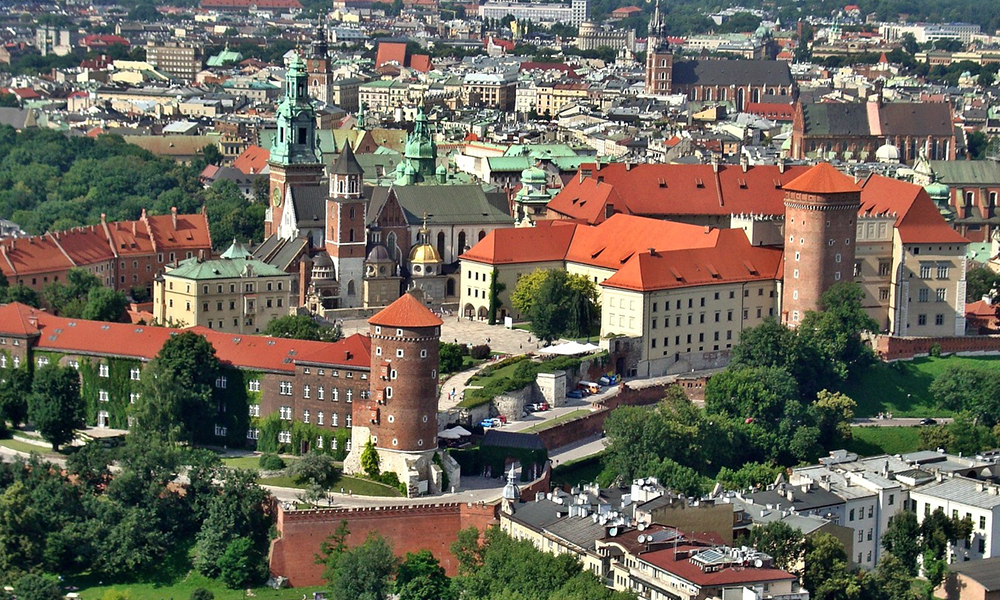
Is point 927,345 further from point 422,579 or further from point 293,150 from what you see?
point 422,579

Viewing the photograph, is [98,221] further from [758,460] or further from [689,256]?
[758,460]

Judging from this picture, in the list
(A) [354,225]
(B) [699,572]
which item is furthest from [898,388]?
(B) [699,572]

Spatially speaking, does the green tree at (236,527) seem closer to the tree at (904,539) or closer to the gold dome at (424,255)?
the tree at (904,539)

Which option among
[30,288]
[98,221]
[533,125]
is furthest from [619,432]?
[533,125]

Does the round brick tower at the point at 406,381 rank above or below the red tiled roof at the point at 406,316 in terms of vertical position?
below

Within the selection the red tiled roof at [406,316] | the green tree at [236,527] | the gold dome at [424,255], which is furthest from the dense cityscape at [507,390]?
the gold dome at [424,255]
